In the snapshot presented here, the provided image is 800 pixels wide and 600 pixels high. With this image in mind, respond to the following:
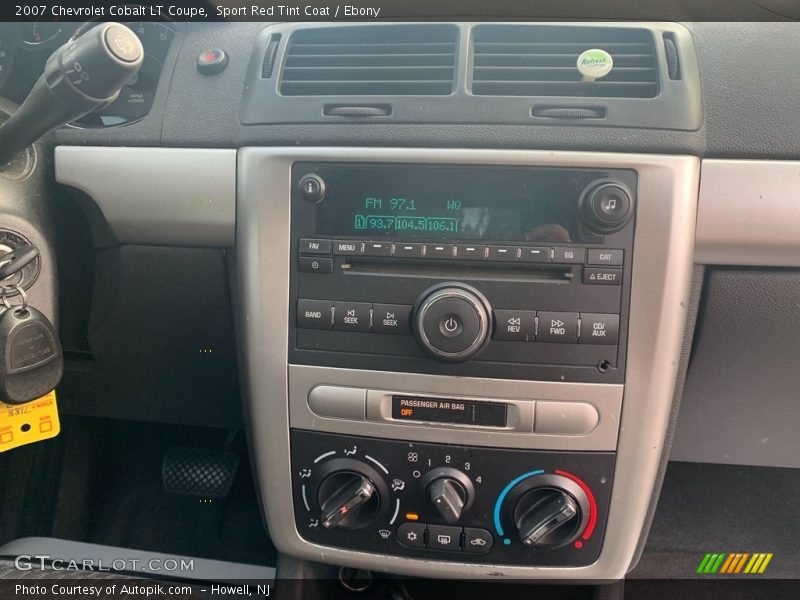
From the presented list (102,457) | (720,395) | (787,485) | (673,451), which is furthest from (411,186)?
(787,485)

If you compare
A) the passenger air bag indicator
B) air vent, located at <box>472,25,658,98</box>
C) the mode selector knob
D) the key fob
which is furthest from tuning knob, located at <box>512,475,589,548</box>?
the key fob

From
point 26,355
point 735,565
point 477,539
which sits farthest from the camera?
point 735,565

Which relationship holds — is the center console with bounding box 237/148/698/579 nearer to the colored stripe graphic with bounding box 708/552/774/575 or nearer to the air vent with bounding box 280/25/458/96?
the air vent with bounding box 280/25/458/96

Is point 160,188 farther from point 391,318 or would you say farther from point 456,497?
point 456,497

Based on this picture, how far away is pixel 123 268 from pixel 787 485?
1529 mm

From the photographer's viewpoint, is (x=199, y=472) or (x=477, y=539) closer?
(x=477, y=539)

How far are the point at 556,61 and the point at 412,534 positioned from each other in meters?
0.68

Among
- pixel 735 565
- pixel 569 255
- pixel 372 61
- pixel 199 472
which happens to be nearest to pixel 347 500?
pixel 569 255

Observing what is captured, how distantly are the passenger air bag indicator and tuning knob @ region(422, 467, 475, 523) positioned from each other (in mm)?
74

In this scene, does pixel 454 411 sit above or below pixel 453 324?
below

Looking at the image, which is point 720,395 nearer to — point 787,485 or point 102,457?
point 787,485

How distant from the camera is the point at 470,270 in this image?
0.82 metres

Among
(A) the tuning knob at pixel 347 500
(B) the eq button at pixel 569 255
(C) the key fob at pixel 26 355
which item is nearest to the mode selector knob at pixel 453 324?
(B) the eq button at pixel 569 255

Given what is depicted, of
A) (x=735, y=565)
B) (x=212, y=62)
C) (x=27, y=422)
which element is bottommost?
(x=735, y=565)
